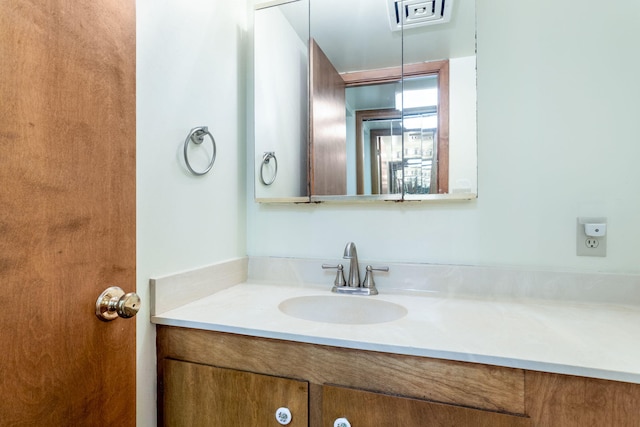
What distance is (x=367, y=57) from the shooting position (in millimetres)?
1271

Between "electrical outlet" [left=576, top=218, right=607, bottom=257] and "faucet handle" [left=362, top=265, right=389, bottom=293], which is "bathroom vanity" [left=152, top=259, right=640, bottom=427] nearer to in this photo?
"electrical outlet" [left=576, top=218, right=607, bottom=257]

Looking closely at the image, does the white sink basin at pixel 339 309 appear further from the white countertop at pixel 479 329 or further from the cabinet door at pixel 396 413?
the cabinet door at pixel 396 413

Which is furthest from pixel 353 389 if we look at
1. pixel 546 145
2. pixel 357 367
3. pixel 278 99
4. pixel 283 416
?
pixel 278 99

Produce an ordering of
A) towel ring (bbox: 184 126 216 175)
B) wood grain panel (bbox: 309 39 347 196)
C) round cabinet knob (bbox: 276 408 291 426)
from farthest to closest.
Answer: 1. wood grain panel (bbox: 309 39 347 196)
2. towel ring (bbox: 184 126 216 175)
3. round cabinet knob (bbox: 276 408 291 426)

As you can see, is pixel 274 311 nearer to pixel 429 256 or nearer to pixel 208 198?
pixel 208 198

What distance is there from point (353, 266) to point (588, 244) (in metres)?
0.79

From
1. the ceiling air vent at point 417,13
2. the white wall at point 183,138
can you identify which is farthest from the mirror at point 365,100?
the white wall at point 183,138

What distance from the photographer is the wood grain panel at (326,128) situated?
130 centimetres

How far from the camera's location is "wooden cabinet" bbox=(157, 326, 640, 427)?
0.65 meters

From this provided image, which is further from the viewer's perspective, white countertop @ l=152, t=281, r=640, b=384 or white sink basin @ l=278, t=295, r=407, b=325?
white sink basin @ l=278, t=295, r=407, b=325

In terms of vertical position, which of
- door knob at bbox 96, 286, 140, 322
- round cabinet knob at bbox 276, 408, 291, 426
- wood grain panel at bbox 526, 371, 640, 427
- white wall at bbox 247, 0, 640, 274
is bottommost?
round cabinet knob at bbox 276, 408, 291, 426

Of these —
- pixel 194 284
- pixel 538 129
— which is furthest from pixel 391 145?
pixel 194 284

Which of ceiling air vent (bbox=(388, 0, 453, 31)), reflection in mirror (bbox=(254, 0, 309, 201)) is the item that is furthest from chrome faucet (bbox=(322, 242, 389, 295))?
ceiling air vent (bbox=(388, 0, 453, 31))

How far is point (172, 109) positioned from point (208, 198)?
0.33 meters
